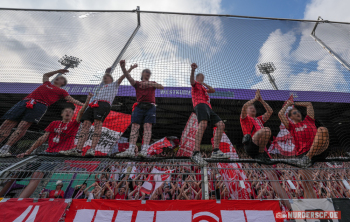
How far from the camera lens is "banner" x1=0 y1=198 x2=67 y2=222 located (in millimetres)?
2277

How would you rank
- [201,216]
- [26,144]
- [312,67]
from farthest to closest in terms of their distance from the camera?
1. [26,144]
2. [312,67]
3. [201,216]

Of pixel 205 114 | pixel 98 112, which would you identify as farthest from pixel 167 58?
pixel 98 112

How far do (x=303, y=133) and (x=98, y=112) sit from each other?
13.8 feet

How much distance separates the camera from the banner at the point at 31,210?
7.47ft

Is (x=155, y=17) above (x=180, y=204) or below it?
above

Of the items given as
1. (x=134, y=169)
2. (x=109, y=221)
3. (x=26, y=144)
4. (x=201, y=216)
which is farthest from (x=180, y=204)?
(x=26, y=144)

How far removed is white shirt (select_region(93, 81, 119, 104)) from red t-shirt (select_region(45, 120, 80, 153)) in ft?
3.72

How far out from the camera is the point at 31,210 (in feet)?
7.67

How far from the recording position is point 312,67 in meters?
4.43

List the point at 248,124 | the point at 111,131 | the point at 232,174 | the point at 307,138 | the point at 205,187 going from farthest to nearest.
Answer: the point at 111,131 → the point at 232,174 → the point at 248,124 → the point at 307,138 → the point at 205,187

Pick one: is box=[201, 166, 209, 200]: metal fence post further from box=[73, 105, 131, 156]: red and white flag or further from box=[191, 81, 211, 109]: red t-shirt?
box=[73, 105, 131, 156]: red and white flag

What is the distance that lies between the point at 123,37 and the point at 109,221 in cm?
432

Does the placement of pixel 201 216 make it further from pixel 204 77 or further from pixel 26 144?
pixel 26 144

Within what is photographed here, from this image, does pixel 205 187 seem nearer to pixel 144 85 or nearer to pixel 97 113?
pixel 144 85
